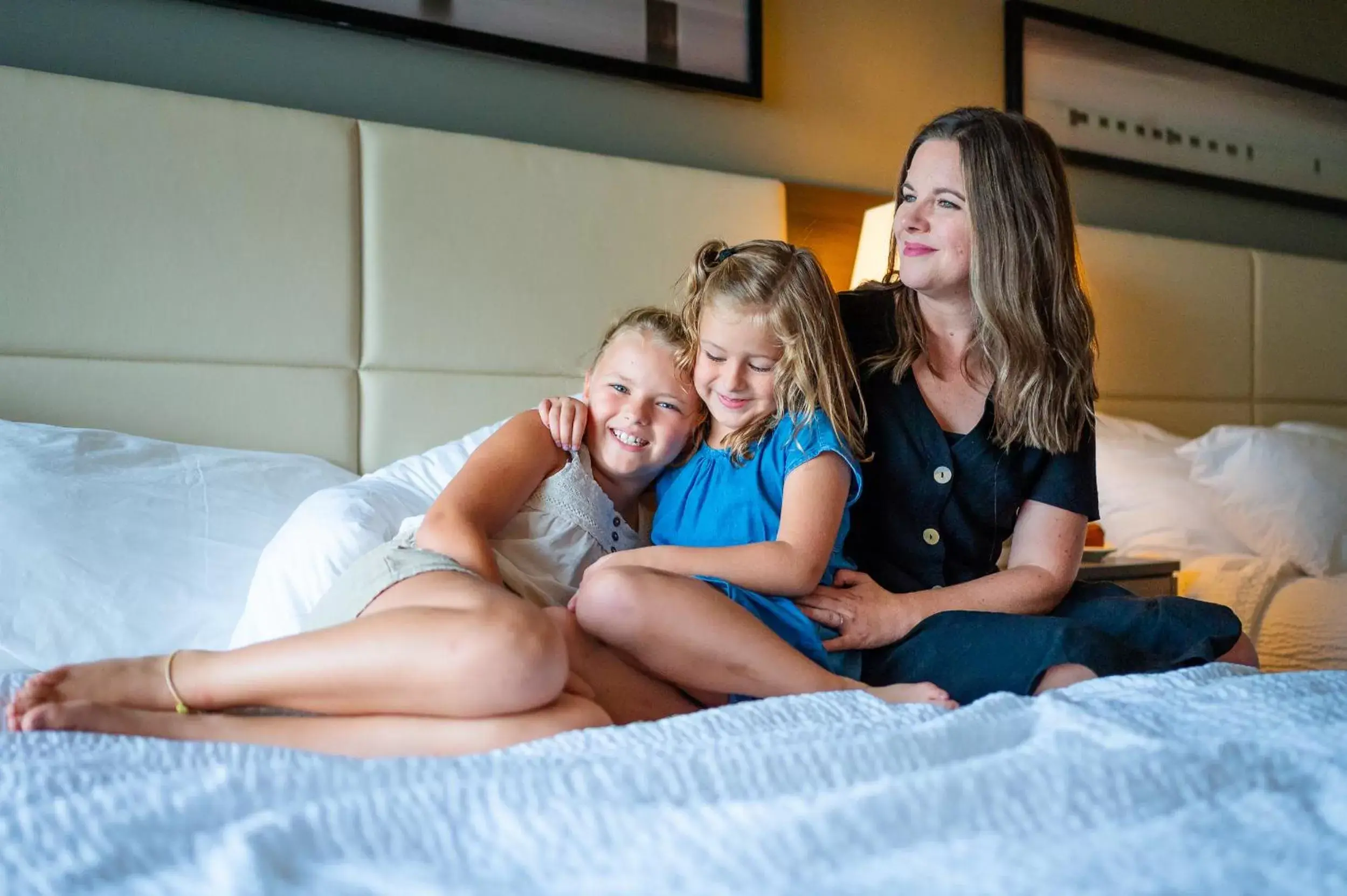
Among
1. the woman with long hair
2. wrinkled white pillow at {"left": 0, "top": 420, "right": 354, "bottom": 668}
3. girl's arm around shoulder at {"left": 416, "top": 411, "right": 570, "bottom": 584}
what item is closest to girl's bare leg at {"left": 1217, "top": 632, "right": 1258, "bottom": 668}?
the woman with long hair

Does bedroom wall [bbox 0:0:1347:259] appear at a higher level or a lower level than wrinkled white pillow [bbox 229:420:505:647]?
higher

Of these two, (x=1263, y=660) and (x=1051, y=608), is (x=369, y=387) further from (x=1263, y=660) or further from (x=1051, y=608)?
(x=1263, y=660)

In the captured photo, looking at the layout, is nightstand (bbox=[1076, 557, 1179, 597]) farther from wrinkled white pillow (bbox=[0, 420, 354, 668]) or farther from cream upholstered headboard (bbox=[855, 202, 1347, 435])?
wrinkled white pillow (bbox=[0, 420, 354, 668])

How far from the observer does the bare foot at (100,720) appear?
0.91 metres

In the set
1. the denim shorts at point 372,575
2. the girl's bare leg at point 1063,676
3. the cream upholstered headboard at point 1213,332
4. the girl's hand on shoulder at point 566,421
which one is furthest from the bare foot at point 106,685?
the cream upholstered headboard at point 1213,332

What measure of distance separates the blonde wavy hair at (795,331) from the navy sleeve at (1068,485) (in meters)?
0.26

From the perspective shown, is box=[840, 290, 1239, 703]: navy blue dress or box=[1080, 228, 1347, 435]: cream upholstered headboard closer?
Answer: box=[840, 290, 1239, 703]: navy blue dress

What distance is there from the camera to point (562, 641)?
99 centimetres

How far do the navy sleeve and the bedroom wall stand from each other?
123cm

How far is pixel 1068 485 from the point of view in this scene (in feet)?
4.71

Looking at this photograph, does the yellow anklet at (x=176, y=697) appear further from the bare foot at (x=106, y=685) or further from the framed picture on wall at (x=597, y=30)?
the framed picture on wall at (x=597, y=30)

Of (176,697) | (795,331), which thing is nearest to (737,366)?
(795,331)

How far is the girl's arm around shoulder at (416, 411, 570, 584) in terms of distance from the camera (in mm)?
1183

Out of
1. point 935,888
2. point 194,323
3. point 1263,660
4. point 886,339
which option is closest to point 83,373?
point 194,323
